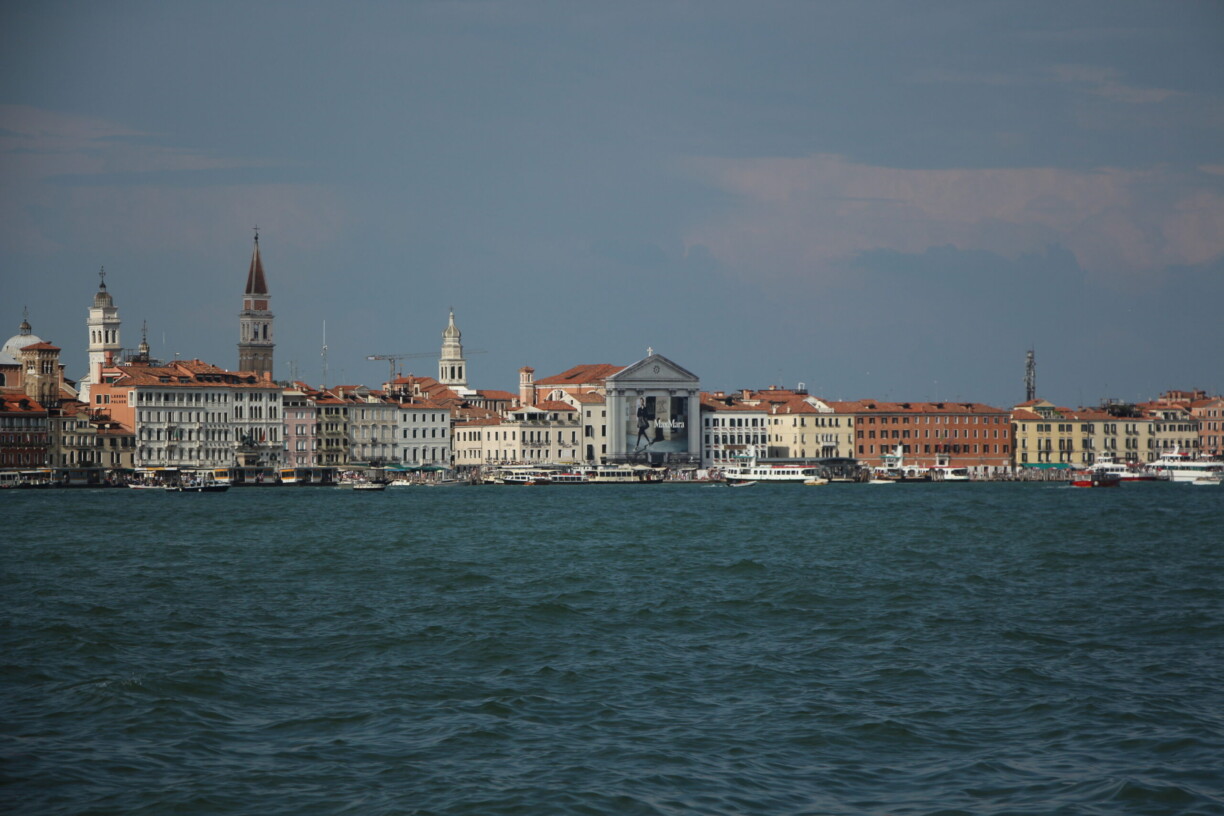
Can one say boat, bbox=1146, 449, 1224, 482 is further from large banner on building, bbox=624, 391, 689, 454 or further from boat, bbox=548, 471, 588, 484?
boat, bbox=548, 471, 588, 484

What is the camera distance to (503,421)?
300 feet

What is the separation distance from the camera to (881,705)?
1329cm

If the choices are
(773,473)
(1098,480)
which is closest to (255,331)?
(773,473)

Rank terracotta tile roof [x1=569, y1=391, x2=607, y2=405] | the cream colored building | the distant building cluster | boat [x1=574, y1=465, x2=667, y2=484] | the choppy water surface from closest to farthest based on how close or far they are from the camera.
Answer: the choppy water surface, the distant building cluster, boat [x1=574, y1=465, x2=667, y2=484], the cream colored building, terracotta tile roof [x1=569, y1=391, x2=607, y2=405]

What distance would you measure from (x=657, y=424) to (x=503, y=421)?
951 cm

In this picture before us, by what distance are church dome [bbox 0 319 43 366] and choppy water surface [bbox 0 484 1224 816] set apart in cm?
6801

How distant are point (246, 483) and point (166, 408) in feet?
18.6

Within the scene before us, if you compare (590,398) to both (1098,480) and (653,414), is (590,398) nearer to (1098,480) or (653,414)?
(653,414)

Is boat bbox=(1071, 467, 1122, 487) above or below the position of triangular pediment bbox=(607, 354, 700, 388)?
below

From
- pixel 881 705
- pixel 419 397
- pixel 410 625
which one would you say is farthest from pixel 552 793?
pixel 419 397

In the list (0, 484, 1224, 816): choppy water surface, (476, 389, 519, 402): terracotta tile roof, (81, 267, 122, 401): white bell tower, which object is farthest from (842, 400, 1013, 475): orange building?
(0, 484, 1224, 816): choppy water surface

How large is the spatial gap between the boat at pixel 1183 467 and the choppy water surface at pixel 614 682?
2202 inches

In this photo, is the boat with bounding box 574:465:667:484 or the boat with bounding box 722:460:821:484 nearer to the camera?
the boat with bounding box 722:460:821:484

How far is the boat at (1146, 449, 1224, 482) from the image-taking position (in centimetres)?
8244
